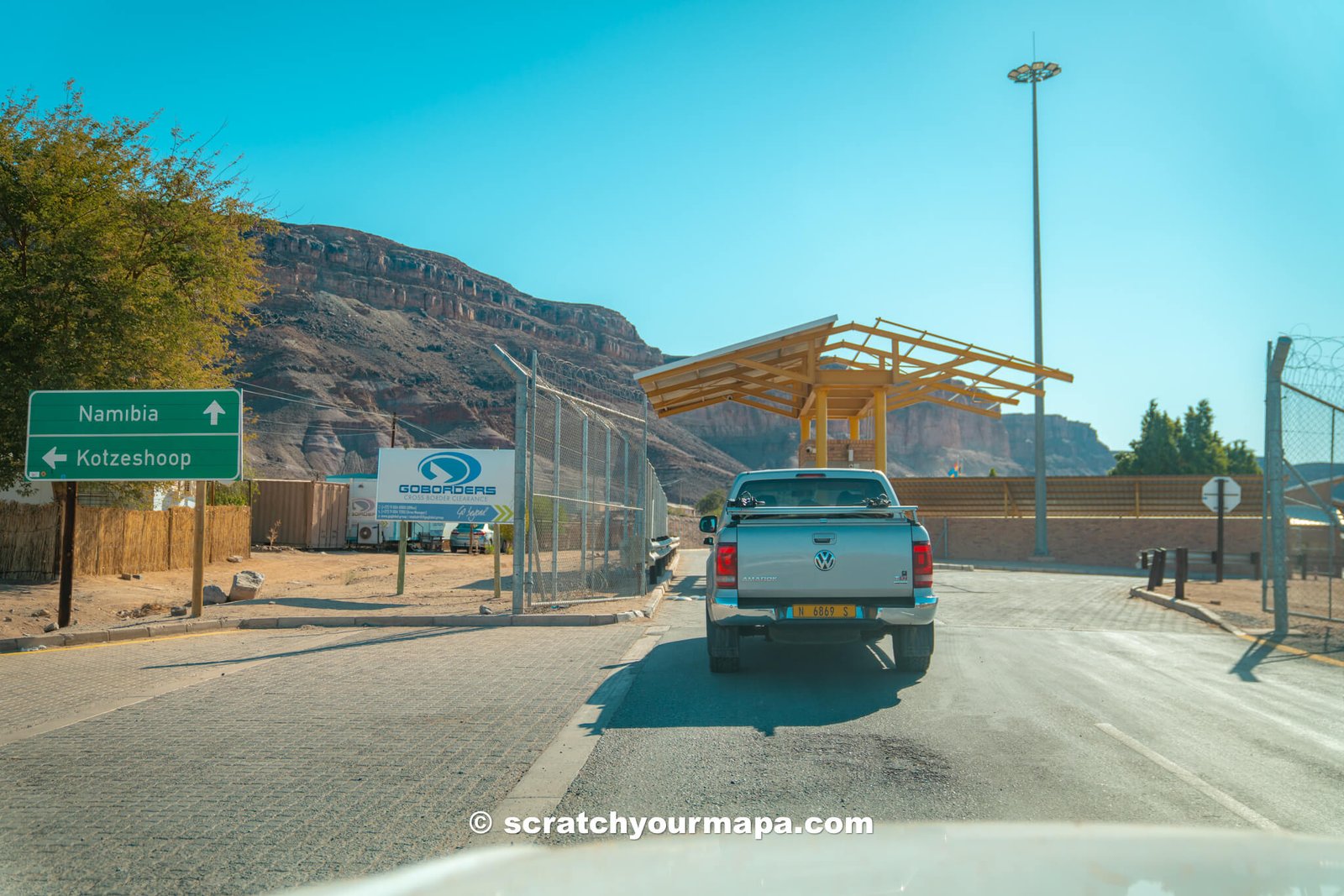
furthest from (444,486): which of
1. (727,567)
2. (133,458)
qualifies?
(727,567)

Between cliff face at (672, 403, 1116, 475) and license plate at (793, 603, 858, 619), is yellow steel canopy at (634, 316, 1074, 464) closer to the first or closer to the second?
license plate at (793, 603, 858, 619)

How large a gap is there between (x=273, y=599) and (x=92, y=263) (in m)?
6.68

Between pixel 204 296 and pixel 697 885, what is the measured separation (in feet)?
64.6

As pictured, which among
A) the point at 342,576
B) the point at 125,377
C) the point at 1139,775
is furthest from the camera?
the point at 342,576

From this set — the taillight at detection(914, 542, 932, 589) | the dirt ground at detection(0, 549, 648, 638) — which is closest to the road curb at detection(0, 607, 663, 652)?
the dirt ground at detection(0, 549, 648, 638)

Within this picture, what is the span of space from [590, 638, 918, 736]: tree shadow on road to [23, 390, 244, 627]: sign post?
745cm

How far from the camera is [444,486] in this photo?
54.7 feet

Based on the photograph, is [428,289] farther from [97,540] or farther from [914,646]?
[914,646]

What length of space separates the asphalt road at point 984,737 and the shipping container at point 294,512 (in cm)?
3447

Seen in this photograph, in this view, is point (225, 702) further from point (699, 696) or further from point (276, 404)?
point (276, 404)

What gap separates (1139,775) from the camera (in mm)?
5148

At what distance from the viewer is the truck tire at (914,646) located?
8.32 m

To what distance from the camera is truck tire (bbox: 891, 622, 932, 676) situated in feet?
27.3

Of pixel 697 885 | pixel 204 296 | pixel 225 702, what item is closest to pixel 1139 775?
pixel 697 885
